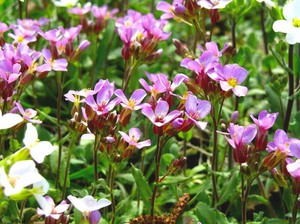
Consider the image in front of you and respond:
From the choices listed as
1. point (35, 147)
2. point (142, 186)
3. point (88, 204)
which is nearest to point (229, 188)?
point (142, 186)

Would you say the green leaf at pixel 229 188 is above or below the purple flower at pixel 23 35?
below

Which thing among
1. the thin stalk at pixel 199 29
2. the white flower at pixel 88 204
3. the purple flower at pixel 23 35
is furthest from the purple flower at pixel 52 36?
the white flower at pixel 88 204

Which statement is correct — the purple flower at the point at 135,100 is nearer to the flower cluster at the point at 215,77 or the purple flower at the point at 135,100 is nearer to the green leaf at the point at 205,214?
the flower cluster at the point at 215,77

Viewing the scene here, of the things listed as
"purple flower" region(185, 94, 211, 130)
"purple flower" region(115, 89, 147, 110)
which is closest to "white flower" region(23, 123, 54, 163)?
"purple flower" region(115, 89, 147, 110)

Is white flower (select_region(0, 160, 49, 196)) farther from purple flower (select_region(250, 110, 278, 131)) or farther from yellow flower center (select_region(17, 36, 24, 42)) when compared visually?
yellow flower center (select_region(17, 36, 24, 42))

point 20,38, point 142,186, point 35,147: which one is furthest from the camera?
point 20,38

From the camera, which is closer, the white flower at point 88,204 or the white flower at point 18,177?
the white flower at point 18,177

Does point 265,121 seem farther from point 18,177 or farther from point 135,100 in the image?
point 18,177
